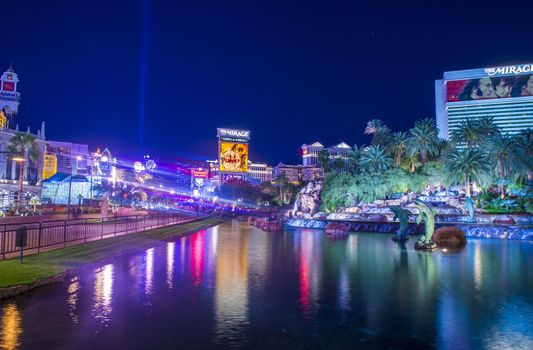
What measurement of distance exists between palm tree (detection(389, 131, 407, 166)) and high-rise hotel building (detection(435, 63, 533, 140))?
201 feet

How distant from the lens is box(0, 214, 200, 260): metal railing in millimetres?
20112

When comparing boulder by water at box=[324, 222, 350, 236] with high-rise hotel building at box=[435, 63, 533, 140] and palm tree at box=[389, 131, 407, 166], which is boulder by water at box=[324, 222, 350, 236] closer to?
palm tree at box=[389, 131, 407, 166]

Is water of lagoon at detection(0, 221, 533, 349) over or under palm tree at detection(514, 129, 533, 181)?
under

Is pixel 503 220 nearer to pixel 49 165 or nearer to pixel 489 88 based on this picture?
pixel 489 88

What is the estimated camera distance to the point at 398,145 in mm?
91500

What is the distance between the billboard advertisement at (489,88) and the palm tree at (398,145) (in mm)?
75232

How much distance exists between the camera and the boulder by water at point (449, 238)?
3178 cm

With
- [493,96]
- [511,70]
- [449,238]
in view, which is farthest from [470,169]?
[511,70]

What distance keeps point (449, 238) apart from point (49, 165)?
14105cm

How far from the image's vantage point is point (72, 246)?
2283 cm

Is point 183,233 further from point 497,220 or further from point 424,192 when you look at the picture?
point 424,192

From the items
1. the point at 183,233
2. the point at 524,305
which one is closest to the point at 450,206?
the point at 183,233

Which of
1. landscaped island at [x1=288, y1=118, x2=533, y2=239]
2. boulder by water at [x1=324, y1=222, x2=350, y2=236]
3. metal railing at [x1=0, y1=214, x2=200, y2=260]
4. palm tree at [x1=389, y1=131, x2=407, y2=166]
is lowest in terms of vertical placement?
boulder by water at [x1=324, y1=222, x2=350, y2=236]

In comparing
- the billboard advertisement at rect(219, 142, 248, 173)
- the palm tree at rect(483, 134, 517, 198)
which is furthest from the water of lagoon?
the billboard advertisement at rect(219, 142, 248, 173)
